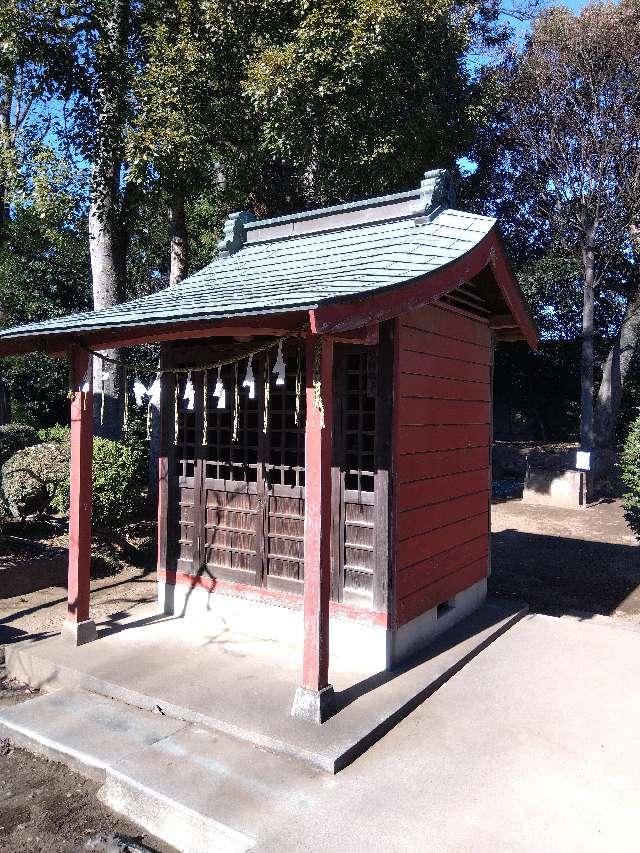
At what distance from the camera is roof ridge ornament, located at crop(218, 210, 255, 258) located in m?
7.38

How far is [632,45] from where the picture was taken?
17250 mm

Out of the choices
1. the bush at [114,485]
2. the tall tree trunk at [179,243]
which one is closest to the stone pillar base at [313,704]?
the bush at [114,485]

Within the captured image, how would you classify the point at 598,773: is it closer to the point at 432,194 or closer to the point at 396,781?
the point at 396,781

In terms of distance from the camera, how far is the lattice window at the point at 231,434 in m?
6.03

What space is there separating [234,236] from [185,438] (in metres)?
2.59

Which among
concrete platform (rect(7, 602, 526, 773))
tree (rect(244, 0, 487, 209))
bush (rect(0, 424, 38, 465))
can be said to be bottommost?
concrete platform (rect(7, 602, 526, 773))

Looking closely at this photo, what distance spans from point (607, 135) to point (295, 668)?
1851 centimetres

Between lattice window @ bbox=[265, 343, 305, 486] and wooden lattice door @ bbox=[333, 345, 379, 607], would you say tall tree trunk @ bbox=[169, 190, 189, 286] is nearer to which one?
lattice window @ bbox=[265, 343, 305, 486]

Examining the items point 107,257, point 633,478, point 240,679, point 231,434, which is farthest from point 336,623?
point 107,257

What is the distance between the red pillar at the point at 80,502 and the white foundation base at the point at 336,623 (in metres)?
0.99

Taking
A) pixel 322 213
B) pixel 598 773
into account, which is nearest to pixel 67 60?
pixel 322 213

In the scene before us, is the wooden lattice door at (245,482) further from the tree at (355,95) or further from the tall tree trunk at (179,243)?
the tree at (355,95)

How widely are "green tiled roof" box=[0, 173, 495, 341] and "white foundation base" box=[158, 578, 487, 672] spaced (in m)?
2.83

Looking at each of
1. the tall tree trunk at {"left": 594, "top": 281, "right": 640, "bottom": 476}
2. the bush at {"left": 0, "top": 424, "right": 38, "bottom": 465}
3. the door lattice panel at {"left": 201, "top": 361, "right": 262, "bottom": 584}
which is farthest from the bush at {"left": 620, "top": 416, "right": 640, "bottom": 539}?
the bush at {"left": 0, "top": 424, "right": 38, "bottom": 465}
